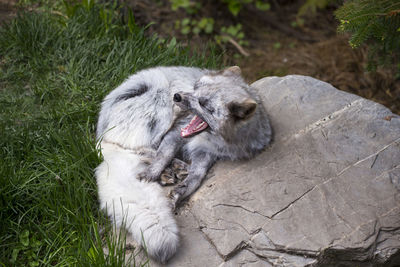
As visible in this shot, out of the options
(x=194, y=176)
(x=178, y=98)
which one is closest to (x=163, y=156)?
(x=194, y=176)

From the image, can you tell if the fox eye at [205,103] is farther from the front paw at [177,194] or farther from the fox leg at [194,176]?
the front paw at [177,194]

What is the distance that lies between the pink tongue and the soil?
254cm

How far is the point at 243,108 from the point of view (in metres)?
3.37

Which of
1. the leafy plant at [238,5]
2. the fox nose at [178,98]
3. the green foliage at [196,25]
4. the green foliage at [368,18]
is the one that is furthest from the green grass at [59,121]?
the green foliage at [368,18]

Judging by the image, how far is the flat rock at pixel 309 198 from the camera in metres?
3.14

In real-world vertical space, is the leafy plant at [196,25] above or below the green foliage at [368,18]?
below

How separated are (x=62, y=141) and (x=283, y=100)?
2.23 meters

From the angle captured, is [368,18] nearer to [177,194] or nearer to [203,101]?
[203,101]

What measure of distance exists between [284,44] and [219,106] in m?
4.78

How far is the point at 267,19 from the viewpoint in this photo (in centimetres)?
815

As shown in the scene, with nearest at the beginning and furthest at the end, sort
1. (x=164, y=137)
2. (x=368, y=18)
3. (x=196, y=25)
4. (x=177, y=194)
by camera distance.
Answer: (x=368, y=18)
(x=177, y=194)
(x=164, y=137)
(x=196, y=25)

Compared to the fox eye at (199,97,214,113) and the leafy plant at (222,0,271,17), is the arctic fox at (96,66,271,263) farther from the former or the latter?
the leafy plant at (222,0,271,17)

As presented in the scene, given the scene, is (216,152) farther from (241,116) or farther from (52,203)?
(52,203)

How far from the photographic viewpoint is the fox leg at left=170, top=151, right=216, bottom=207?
3486 mm
